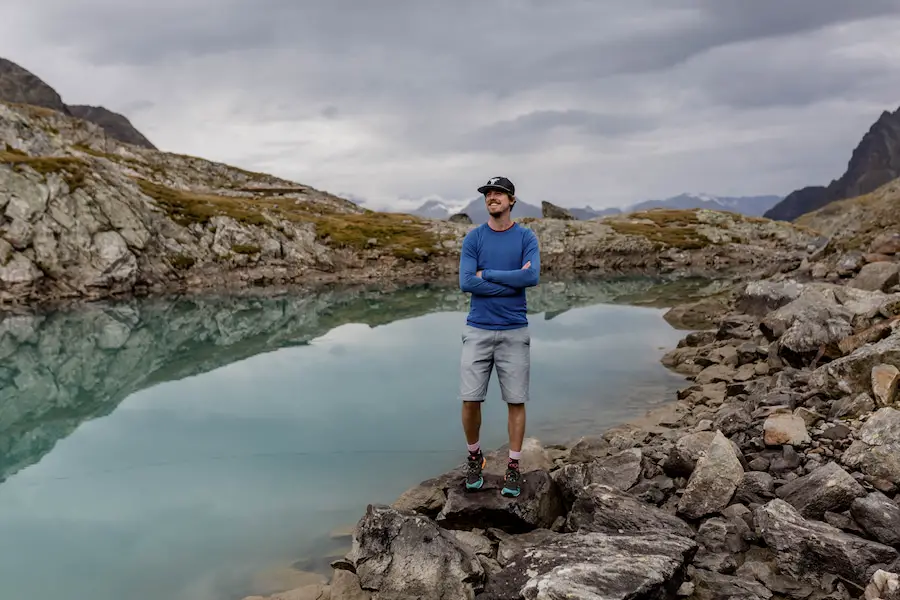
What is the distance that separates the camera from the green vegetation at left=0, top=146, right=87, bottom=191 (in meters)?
78.4

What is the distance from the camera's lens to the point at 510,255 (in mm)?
10547

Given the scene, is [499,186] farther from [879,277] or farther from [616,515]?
[879,277]

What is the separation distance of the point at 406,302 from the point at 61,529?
2169 inches

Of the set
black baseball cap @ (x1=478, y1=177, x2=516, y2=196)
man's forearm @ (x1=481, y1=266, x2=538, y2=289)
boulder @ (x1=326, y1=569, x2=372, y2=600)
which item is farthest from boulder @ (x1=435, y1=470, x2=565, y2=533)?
black baseball cap @ (x1=478, y1=177, x2=516, y2=196)

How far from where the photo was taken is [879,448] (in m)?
10.0

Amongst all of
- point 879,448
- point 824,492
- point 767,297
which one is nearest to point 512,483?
point 824,492

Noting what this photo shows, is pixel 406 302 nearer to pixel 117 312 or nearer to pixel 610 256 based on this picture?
pixel 117 312

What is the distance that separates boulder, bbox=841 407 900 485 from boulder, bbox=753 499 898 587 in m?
1.93

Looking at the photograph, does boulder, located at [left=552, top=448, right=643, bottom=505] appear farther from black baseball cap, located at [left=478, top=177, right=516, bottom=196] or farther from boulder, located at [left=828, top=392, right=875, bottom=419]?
black baseball cap, located at [left=478, top=177, right=516, bottom=196]

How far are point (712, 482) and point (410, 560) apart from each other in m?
5.69

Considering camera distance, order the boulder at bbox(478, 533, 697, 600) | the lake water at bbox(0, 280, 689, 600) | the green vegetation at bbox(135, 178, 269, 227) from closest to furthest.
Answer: the boulder at bbox(478, 533, 697, 600), the lake water at bbox(0, 280, 689, 600), the green vegetation at bbox(135, 178, 269, 227)

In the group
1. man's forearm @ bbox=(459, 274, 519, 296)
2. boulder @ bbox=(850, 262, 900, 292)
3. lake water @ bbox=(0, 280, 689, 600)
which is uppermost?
man's forearm @ bbox=(459, 274, 519, 296)

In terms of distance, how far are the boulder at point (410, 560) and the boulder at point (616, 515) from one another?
223 cm

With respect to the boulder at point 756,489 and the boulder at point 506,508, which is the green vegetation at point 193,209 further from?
the boulder at point 756,489
